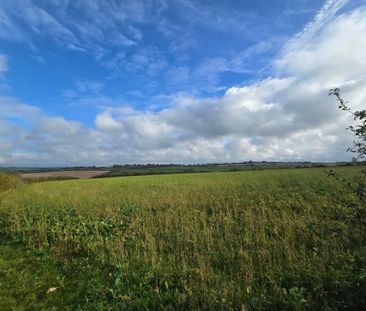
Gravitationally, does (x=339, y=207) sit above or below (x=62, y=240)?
above

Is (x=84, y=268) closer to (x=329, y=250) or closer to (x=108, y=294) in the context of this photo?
(x=108, y=294)

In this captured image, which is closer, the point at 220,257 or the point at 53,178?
Result: the point at 220,257

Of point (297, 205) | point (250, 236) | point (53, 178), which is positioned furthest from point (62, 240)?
point (53, 178)

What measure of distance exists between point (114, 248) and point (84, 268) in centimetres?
114

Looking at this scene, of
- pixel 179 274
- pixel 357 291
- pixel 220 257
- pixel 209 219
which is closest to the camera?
pixel 357 291

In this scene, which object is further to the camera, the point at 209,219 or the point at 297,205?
the point at 297,205

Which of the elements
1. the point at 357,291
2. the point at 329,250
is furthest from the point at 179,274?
the point at 329,250

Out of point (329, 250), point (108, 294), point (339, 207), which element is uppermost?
point (339, 207)

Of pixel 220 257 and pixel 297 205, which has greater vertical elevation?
pixel 297 205

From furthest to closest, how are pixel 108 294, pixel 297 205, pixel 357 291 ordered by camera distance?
pixel 297 205 → pixel 108 294 → pixel 357 291

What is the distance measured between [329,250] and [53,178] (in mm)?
81094

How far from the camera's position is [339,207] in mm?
9898

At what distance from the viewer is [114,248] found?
25.6ft

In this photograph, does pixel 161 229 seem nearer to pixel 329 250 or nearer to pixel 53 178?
pixel 329 250
